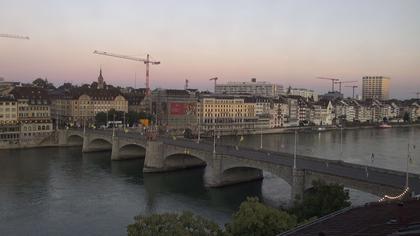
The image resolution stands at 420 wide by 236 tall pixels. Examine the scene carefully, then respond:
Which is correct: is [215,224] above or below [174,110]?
below

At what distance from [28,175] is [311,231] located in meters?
39.1

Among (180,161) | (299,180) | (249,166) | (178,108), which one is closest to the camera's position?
(299,180)

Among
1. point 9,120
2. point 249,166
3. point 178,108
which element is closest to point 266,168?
point 249,166

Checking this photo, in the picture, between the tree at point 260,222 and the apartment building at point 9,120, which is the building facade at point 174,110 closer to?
the apartment building at point 9,120

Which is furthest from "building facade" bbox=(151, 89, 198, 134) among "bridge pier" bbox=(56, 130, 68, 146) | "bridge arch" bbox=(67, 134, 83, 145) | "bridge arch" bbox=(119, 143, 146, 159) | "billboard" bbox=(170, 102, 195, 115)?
"bridge arch" bbox=(119, 143, 146, 159)

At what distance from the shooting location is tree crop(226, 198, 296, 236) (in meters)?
18.6

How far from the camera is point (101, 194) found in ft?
125

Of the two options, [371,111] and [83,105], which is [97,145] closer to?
[83,105]

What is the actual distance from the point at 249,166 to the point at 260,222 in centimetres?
1899

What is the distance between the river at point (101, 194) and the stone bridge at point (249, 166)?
Result: 118 cm

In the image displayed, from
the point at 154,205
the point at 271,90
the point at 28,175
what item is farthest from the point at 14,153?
the point at 271,90

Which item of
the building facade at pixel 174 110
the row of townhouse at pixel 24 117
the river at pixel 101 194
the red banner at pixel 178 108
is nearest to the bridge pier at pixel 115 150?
the river at pixel 101 194

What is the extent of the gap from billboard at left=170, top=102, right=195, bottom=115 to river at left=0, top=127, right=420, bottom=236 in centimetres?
4345

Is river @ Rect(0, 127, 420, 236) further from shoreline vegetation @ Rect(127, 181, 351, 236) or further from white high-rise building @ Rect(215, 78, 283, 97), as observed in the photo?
white high-rise building @ Rect(215, 78, 283, 97)
